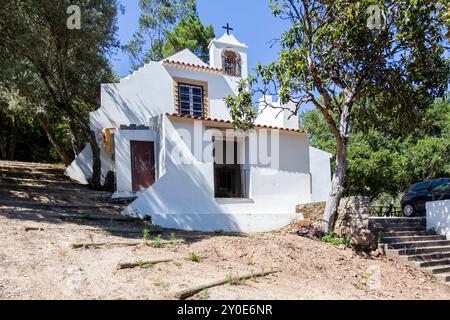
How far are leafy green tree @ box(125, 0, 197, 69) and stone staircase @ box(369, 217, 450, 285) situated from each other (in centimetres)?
2226

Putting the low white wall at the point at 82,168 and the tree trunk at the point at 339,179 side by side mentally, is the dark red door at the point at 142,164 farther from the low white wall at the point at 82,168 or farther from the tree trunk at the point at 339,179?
the tree trunk at the point at 339,179

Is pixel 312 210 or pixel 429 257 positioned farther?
pixel 312 210

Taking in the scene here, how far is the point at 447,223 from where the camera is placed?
1202cm

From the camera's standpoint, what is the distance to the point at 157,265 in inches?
253

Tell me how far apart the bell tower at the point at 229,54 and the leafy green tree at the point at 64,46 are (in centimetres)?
443

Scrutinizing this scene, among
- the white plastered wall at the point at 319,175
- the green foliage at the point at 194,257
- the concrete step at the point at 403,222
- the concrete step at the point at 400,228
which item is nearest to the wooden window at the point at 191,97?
the white plastered wall at the point at 319,175

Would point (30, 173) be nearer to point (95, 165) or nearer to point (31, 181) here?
point (31, 181)

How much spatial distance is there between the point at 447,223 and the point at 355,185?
970 cm

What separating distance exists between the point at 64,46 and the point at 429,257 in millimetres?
13453

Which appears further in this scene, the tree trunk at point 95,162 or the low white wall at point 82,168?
the low white wall at point 82,168

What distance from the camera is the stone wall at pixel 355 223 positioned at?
32.6ft

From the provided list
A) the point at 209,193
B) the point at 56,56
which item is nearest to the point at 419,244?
the point at 209,193

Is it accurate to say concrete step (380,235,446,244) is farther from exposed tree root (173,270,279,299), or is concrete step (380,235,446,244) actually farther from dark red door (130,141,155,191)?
dark red door (130,141,155,191)

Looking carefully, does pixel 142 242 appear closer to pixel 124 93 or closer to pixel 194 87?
pixel 124 93
